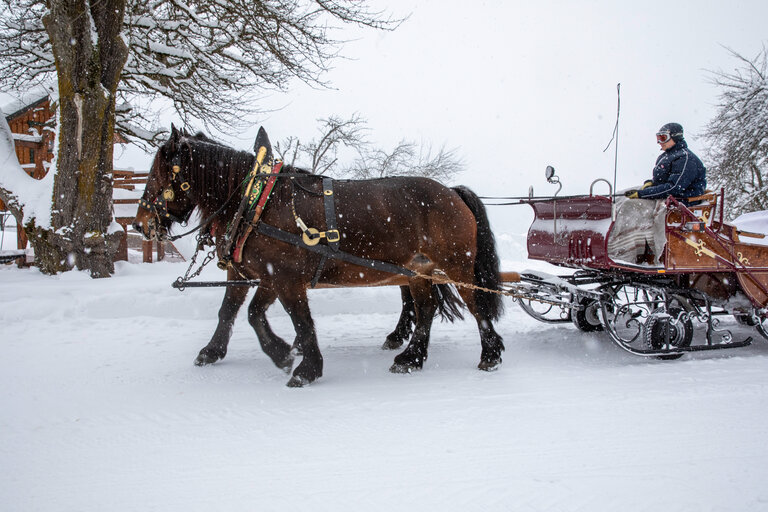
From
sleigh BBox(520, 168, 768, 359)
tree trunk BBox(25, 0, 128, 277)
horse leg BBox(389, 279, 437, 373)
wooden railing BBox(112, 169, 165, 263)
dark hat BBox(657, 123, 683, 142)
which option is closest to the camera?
horse leg BBox(389, 279, 437, 373)

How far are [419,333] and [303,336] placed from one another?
44.5 inches

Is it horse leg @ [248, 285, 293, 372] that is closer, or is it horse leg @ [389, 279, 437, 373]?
horse leg @ [248, 285, 293, 372]

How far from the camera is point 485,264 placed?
14.5ft

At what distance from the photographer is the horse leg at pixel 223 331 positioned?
4.14 m

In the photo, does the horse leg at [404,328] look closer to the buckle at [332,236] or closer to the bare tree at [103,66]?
the buckle at [332,236]

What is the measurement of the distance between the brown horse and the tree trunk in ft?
13.0

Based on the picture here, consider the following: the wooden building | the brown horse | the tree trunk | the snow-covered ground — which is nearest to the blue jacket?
the snow-covered ground

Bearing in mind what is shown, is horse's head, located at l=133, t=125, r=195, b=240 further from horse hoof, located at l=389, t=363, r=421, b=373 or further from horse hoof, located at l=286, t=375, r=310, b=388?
horse hoof, located at l=389, t=363, r=421, b=373

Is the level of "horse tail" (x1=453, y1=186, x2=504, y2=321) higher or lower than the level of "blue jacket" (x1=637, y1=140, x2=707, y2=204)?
lower

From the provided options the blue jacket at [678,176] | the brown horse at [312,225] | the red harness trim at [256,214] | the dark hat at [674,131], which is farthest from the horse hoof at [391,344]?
the dark hat at [674,131]

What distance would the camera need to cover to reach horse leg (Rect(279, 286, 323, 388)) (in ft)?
12.0

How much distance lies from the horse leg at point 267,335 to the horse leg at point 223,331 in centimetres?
17

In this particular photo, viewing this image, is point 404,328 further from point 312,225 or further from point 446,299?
point 312,225

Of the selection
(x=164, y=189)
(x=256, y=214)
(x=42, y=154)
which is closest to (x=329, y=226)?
(x=256, y=214)
